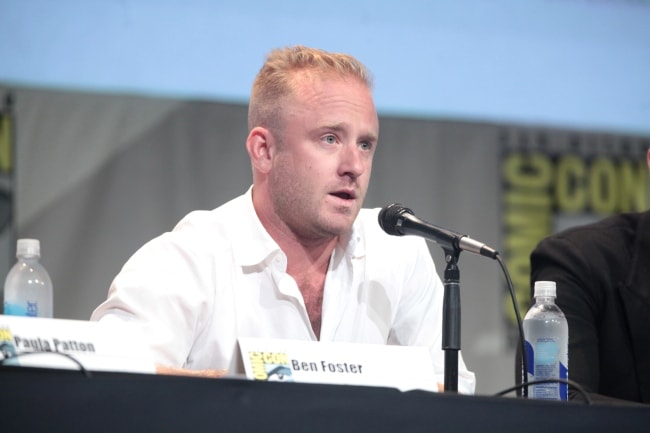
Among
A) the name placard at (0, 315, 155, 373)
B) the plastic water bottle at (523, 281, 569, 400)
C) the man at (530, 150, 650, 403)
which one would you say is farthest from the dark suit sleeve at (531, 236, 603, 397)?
the name placard at (0, 315, 155, 373)

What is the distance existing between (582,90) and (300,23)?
1.50 meters

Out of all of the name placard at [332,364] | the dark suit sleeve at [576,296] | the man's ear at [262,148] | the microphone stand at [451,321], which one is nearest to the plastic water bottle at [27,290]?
the man's ear at [262,148]

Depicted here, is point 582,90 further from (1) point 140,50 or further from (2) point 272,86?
(2) point 272,86

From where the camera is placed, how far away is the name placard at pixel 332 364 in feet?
6.67

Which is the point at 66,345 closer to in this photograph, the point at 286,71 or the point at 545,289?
the point at 545,289

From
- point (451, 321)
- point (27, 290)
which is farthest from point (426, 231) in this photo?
point (27, 290)

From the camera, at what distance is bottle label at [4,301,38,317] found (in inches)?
108

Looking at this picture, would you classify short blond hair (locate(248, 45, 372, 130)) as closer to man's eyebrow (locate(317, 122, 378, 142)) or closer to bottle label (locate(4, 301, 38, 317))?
man's eyebrow (locate(317, 122, 378, 142))

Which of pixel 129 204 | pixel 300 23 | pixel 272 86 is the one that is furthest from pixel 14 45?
pixel 272 86

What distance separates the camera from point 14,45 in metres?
4.60

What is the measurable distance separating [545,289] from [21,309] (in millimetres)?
1399

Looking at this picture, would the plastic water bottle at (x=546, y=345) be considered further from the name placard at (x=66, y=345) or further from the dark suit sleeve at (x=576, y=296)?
the name placard at (x=66, y=345)

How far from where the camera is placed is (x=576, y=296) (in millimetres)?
2900

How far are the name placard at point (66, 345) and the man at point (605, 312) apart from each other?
4.47 ft
